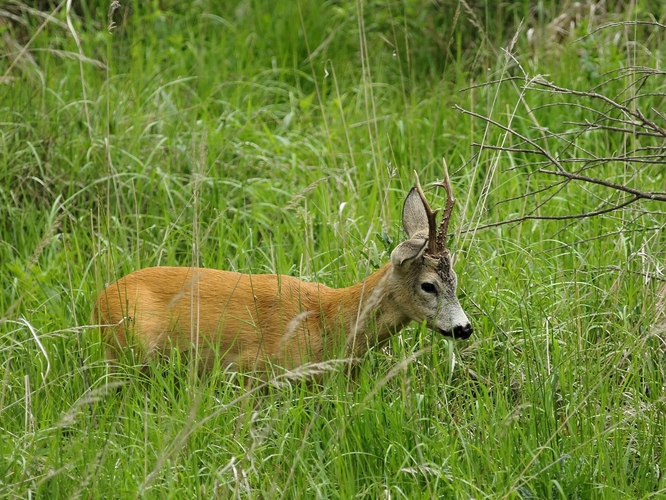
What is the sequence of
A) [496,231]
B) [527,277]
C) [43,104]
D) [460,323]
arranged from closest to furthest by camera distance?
[460,323] < [527,277] < [496,231] < [43,104]

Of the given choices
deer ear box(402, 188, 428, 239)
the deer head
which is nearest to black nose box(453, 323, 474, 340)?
the deer head

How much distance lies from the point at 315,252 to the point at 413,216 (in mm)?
869

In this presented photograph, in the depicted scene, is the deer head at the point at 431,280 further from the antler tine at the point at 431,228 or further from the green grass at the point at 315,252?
the green grass at the point at 315,252

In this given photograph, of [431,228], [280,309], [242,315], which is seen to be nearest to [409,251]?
[431,228]

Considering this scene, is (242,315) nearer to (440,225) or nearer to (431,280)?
(431,280)

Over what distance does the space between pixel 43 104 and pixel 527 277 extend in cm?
302

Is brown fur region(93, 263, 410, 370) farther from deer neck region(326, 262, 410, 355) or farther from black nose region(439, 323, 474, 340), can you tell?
black nose region(439, 323, 474, 340)

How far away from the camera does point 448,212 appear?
397cm

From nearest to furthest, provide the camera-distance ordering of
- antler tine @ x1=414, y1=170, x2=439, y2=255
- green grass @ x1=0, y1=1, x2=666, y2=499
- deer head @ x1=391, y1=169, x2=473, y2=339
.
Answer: green grass @ x1=0, y1=1, x2=666, y2=499
antler tine @ x1=414, y1=170, x2=439, y2=255
deer head @ x1=391, y1=169, x2=473, y2=339

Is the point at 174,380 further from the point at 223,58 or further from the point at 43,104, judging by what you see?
the point at 223,58

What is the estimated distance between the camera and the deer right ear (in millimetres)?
4332

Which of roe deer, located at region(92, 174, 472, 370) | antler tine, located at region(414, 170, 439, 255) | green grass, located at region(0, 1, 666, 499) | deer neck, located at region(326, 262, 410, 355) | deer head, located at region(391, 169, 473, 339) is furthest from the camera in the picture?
deer neck, located at region(326, 262, 410, 355)

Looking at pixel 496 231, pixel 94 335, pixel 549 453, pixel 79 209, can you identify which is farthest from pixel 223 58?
pixel 549 453

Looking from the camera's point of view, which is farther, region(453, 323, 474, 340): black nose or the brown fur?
the brown fur
